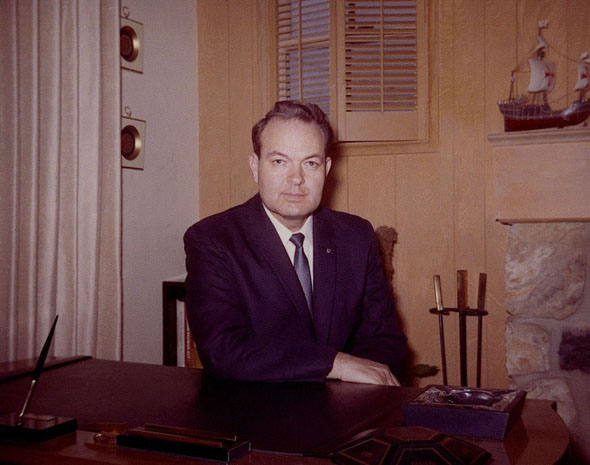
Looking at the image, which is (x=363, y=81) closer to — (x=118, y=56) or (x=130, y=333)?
(x=118, y=56)

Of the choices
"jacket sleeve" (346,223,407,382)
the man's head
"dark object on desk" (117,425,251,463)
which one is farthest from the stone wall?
"dark object on desk" (117,425,251,463)

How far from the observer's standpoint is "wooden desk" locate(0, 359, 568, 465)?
0.83 metres

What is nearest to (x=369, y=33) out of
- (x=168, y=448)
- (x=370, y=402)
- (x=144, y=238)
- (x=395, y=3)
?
(x=395, y=3)

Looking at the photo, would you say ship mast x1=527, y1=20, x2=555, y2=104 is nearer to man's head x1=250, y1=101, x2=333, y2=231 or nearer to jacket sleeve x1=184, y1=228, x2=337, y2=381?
man's head x1=250, y1=101, x2=333, y2=231

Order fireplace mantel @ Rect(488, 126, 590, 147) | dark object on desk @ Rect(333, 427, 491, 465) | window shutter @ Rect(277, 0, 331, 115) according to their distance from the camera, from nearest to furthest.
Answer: dark object on desk @ Rect(333, 427, 491, 465) → fireplace mantel @ Rect(488, 126, 590, 147) → window shutter @ Rect(277, 0, 331, 115)

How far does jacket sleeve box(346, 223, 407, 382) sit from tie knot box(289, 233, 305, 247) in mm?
248

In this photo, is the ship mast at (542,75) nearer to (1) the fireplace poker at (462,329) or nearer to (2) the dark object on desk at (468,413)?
(1) the fireplace poker at (462,329)

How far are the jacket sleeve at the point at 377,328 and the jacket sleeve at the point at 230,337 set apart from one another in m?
0.29

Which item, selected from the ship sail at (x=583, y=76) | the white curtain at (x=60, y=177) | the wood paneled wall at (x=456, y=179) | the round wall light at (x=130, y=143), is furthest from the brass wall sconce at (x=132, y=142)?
the ship sail at (x=583, y=76)

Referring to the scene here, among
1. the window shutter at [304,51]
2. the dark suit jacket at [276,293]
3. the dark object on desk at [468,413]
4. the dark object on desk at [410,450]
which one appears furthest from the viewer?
the window shutter at [304,51]

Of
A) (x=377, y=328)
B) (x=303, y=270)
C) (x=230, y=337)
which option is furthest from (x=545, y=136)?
(x=230, y=337)

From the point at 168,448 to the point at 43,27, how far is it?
1.91 meters

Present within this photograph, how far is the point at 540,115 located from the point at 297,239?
1.25 meters

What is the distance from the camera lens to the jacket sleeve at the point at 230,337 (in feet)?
4.52
